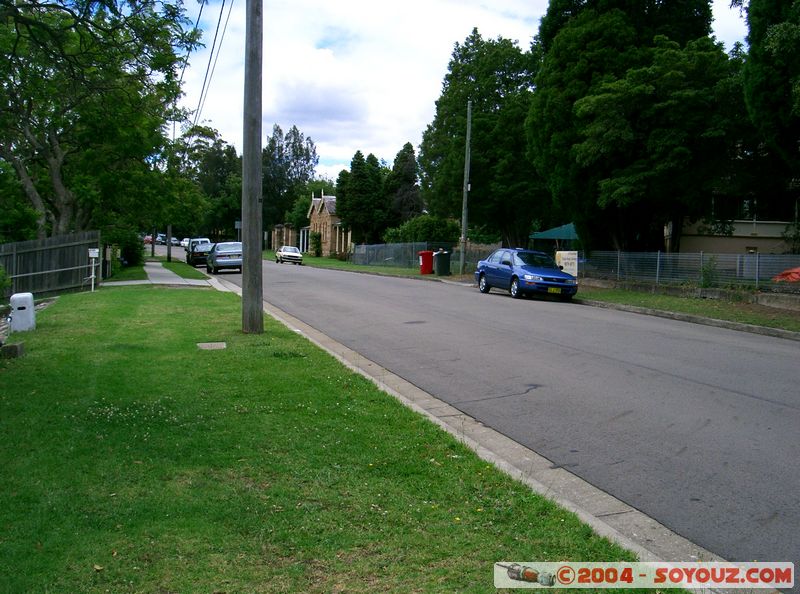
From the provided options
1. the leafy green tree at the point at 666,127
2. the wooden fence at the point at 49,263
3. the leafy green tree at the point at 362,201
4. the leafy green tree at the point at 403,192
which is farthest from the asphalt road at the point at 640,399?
the leafy green tree at the point at 403,192

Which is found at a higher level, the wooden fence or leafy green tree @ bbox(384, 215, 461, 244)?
leafy green tree @ bbox(384, 215, 461, 244)

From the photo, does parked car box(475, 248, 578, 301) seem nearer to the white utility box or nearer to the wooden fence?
the wooden fence

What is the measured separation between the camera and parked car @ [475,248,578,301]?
20938mm

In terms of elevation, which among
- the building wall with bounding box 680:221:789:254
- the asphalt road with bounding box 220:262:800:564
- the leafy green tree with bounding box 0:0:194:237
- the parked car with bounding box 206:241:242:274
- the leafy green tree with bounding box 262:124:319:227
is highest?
the leafy green tree with bounding box 262:124:319:227

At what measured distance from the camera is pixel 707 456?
5.84 metres

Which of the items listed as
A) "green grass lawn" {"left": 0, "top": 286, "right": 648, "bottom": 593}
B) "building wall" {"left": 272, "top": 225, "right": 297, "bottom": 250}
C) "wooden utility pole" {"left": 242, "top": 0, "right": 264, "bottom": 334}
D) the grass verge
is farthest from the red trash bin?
"building wall" {"left": 272, "top": 225, "right": 297, "bottom": 250}

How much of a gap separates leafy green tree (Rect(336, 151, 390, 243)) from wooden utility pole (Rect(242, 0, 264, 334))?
171 ft

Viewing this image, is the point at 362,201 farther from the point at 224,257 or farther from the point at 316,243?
the point at 224,257

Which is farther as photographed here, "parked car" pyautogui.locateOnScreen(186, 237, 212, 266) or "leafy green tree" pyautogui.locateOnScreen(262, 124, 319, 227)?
"leafy green tree" pyautogui.locateOnScreen(262, 124, 319, 227)

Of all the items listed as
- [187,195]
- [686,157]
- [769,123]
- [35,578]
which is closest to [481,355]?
[35,578]

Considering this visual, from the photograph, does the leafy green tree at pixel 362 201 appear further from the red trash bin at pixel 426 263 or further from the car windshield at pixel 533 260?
the car windshield at pixel 533 260

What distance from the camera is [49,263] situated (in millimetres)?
21094

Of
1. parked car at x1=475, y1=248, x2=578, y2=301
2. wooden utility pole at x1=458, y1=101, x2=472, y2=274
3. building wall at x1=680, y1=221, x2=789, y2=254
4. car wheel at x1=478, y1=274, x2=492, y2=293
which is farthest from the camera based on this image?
building wall at x1=680, y1=221, x2=789, y2=254

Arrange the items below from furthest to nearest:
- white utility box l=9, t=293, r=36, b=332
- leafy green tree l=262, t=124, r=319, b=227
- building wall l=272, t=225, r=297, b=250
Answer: leafy green tree l=262, t=124, r=319, b=227, building wall l=272, t=225, r=297, b=250, white utility box l=9, t=293, r=36, b=332
